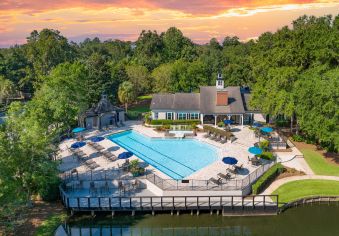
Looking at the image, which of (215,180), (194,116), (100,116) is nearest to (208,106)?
(194,116)

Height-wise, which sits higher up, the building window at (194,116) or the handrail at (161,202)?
the building window at (194,116)

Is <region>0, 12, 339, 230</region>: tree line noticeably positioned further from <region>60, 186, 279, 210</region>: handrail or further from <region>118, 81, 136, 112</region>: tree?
<region>60, 186, 279, 210</region>: handrail

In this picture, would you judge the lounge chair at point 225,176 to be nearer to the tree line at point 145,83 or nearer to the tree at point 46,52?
the tree line at point 145,83

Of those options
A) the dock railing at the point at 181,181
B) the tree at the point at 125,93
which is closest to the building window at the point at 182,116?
the tree at the point at 125,93

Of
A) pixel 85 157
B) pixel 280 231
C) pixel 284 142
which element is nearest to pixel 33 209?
pixel 85 157

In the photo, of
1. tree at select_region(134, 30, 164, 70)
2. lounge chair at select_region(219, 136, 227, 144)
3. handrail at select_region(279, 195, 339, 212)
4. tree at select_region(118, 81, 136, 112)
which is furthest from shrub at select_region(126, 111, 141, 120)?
tree at select_region(134, 30, 164, 70)

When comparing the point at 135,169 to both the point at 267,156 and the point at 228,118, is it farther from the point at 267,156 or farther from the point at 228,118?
the point at 228,118
